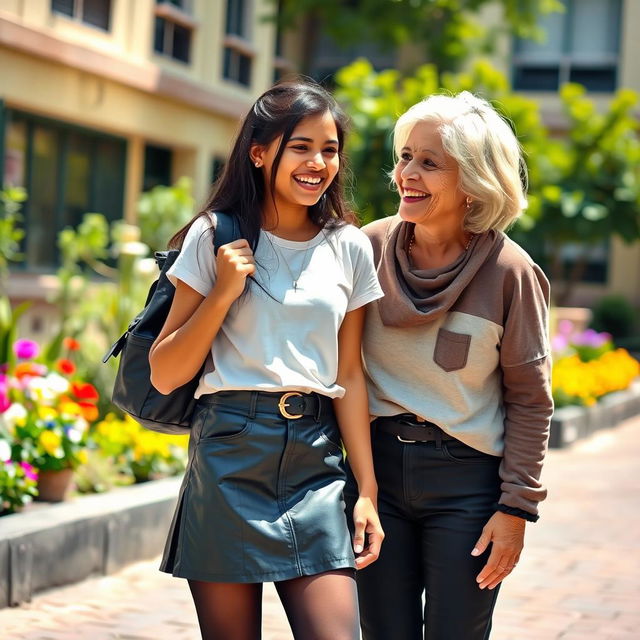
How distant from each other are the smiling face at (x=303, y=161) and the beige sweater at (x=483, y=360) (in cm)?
38

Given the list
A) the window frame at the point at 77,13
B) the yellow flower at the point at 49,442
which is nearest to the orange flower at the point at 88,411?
the yellow flower at the point at 49,442

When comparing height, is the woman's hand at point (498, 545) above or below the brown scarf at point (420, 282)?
below

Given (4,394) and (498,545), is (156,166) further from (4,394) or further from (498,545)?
(498,545)

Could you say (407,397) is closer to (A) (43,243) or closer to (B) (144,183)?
(A) (43,243)

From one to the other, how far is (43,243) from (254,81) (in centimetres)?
566

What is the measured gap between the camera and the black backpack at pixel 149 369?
119 inches

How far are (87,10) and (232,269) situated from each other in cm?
1244

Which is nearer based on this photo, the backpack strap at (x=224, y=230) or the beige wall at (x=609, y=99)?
the backpack strap at (x=224, y=230)

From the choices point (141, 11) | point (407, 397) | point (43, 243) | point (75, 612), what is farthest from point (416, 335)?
point (141, 11)

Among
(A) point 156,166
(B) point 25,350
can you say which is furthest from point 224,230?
(A) point 156,166

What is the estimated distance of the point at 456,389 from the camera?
3154mm

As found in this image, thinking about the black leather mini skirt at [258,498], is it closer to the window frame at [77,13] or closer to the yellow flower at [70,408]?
the yellow flower at [70,408]

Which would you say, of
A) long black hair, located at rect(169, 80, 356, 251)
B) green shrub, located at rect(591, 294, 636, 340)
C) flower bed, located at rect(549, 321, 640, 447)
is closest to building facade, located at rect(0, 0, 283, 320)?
flower bed, located at rect(549, 321, 640, 447)

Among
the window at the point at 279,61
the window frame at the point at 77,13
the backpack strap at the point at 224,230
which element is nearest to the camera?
the backpack strap at the point at 224,230
